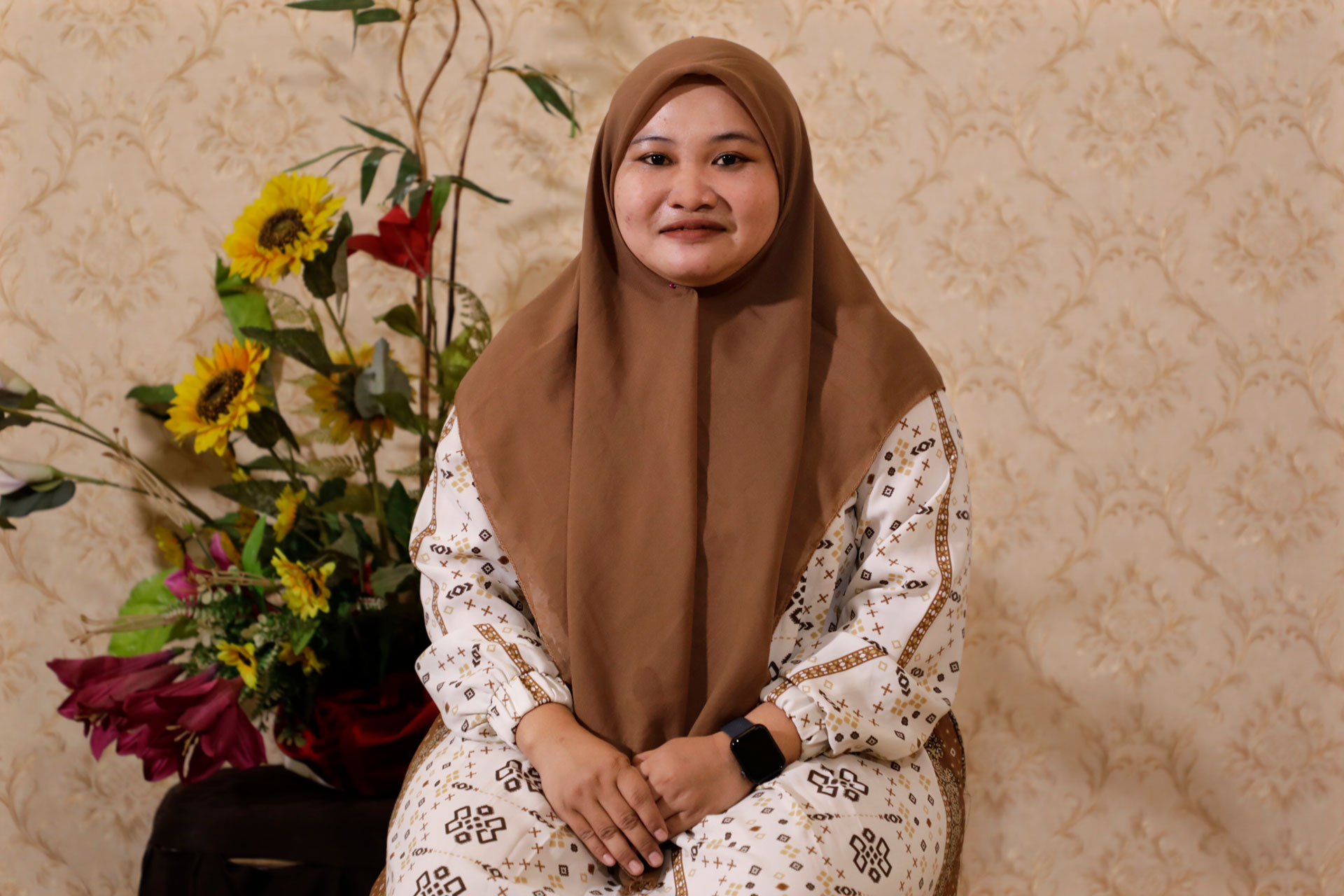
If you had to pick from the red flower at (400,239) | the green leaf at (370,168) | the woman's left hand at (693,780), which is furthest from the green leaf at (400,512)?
the woman's left hand at (693,780)

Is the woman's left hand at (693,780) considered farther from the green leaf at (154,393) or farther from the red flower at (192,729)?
the green leaf at (154,393)

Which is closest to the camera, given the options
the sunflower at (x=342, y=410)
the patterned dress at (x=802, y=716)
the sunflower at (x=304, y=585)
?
the patterned dress at (x=802, y=716)

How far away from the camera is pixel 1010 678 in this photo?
176cm

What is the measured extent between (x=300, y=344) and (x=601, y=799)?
0.82 m

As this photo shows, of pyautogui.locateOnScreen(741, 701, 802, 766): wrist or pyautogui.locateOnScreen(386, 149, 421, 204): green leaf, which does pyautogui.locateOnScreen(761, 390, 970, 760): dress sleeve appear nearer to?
pyautogui.locateOnScreen(741, 701, 802, 766): wrist

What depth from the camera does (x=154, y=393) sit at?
1571 millimetres

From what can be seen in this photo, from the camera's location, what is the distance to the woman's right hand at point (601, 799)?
3.13 ft

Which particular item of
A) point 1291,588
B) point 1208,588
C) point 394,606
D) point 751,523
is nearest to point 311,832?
point 394,606

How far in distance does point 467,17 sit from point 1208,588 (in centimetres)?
159

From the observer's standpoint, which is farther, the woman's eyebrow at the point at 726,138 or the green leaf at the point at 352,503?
the green leaf at the point at 352,503

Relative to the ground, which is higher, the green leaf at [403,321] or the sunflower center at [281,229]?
the sunflower center at [281,229]

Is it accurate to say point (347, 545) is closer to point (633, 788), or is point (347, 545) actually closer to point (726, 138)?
point (633, 788)

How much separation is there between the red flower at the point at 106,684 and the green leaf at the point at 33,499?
0.70ft

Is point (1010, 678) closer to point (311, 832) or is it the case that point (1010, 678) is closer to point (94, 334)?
point (311, 832)
